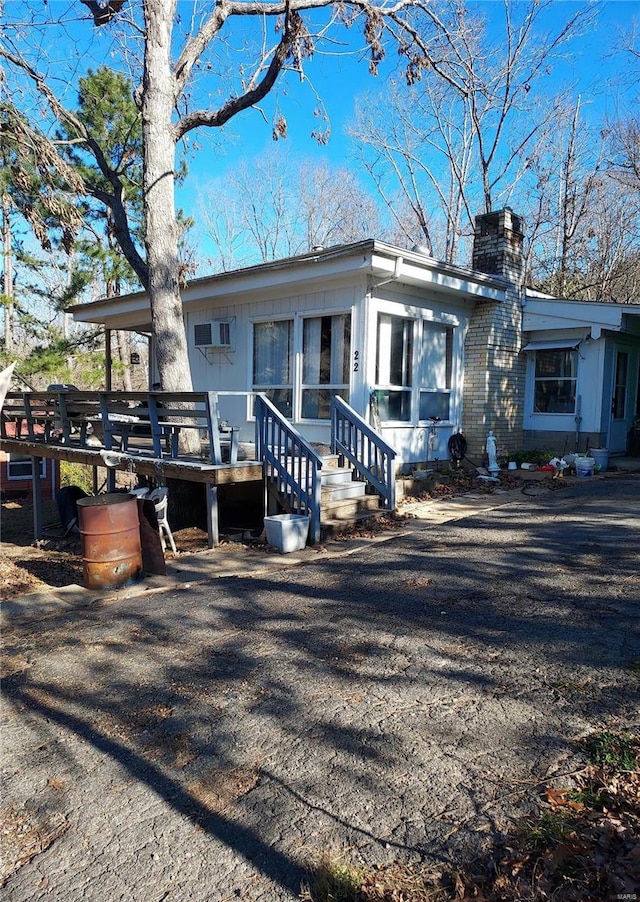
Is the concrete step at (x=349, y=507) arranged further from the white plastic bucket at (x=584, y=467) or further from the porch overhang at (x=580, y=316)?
the porch overhang at (x=580, y=316)

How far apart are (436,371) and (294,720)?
797 cm

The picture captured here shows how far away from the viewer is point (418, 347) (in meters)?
9.50

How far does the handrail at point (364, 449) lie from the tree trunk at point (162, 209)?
82.8 inches

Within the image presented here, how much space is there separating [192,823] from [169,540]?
16.5 feet

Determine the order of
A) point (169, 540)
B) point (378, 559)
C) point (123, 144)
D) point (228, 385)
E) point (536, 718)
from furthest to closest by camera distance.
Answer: point (123, 144) → point (228, 385) → point (169, 540) → point (378, 559) → point (536, 718)

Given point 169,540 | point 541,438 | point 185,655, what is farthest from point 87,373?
point 185,655

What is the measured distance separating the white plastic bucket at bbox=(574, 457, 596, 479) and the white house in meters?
0.89

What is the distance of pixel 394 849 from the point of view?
1977mm

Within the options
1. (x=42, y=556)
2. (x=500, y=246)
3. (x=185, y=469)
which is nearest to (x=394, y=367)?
(x=500, y=246)

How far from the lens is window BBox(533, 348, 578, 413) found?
1124 cm

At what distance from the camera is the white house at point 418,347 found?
875 centimetres

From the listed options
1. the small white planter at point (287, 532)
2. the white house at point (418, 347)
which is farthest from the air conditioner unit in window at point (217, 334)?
the small white planter at point (287, 532)

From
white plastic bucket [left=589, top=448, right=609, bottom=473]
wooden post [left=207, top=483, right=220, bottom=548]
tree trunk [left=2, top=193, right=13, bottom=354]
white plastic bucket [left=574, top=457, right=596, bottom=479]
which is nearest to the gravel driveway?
wooden post [left=207, top=483, right=220, bottom=548]

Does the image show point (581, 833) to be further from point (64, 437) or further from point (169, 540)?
point (64, 437)
